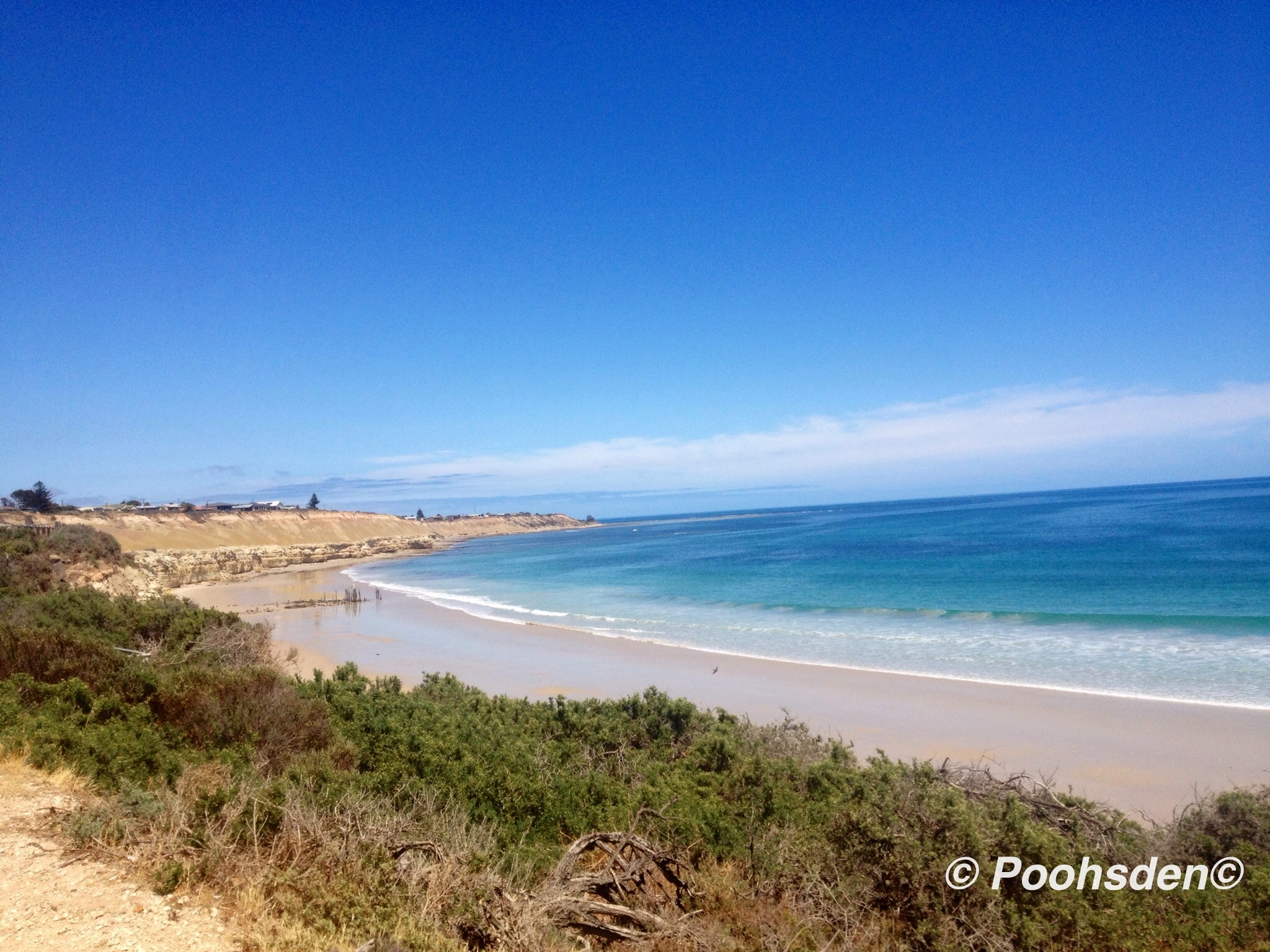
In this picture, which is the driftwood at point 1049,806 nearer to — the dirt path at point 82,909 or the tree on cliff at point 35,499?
the dirt path at point 82,909

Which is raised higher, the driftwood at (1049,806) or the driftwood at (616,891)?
the driftwood at (616,891)

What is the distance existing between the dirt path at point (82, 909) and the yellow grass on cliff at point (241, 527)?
48.6m

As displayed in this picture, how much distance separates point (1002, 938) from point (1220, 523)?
66.2 meters

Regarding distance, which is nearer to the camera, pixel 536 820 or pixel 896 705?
pixel 536 820

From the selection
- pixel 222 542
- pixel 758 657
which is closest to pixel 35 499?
pixel 222 542

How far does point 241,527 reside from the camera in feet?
264

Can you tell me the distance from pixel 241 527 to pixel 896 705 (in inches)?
3294

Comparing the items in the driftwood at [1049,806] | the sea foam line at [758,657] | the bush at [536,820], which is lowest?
the sea foam line at [758,657]

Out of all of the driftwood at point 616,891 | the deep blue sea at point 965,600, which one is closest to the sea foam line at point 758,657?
the deep blue sea at point 965,600

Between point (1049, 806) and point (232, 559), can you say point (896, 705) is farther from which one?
point (232, 559)

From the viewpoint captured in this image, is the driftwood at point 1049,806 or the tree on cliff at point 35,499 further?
the tree on cliff at point 35,499

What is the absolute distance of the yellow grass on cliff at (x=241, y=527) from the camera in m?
62.3

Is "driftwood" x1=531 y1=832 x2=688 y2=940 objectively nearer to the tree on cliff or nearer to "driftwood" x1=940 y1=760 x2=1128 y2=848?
"driftwood" x1=940 y1=760 x2=1128 y2=848

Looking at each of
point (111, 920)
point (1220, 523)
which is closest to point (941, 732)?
point (111, 920)
